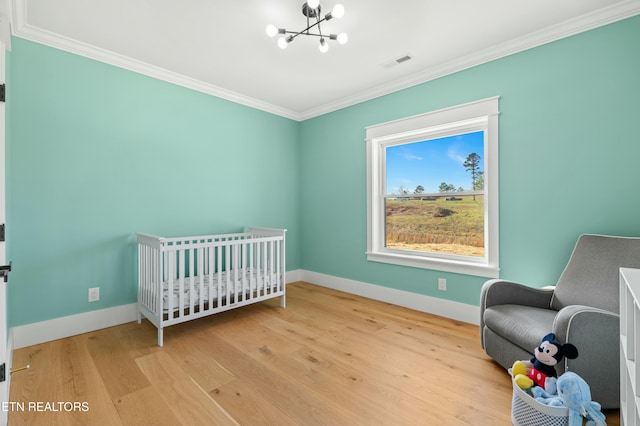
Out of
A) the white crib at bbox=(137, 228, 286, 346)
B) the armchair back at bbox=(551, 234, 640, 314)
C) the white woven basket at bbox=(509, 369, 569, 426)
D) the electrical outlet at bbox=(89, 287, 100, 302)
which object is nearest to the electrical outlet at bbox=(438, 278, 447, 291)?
the armchair back at bbox=(551, 234, 640, 314)

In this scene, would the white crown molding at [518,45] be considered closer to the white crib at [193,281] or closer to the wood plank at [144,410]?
the white crib at [193,281]

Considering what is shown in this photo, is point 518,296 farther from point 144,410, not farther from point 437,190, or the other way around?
point 144,410

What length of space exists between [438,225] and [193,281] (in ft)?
7.88

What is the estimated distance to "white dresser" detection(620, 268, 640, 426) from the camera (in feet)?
2.84

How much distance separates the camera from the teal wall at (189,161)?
2033mm

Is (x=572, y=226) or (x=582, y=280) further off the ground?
(x=572, y=226)

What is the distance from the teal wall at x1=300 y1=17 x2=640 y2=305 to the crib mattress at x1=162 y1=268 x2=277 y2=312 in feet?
4.74

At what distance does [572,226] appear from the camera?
214cm

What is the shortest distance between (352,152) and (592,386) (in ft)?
9.20

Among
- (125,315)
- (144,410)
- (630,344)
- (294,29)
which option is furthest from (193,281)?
(630,344)

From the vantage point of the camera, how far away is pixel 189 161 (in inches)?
120

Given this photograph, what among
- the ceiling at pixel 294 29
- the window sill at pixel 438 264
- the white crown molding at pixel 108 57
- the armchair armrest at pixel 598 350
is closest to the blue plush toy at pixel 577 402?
the armchair armrest at pixel 598 350

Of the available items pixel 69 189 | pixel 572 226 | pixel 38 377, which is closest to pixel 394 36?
pixel 572 226

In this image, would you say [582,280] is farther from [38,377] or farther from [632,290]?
[38,377]
